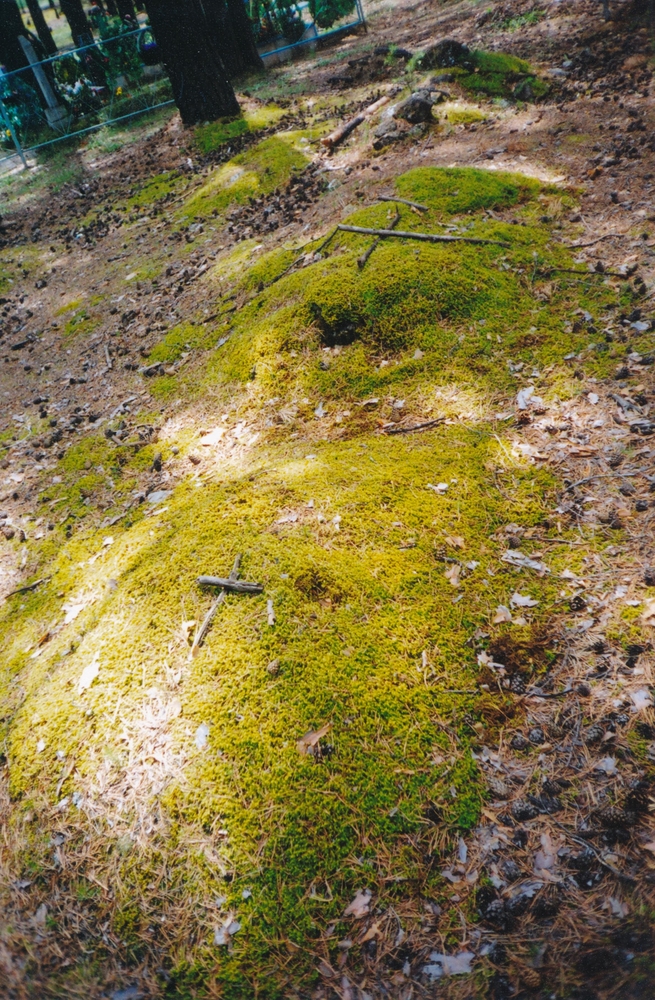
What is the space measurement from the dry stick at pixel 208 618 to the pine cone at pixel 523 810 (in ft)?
4.94

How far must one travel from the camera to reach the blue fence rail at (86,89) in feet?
52.6

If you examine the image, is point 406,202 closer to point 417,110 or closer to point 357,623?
point 417,110

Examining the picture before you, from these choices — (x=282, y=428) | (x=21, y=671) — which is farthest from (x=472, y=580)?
(x=21, y=671)

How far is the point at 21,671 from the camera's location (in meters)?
3.12

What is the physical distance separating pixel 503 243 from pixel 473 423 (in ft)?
7.15

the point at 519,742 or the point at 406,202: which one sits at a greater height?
the point at 406,202

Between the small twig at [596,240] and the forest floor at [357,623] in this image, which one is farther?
the small twig at [596,240]

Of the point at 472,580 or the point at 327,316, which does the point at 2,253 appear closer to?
the point at 327,316

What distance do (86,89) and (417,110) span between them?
1384cm

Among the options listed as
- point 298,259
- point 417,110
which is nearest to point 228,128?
point 417,110

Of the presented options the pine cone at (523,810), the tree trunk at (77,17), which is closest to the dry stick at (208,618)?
the pine cone at (523,810)

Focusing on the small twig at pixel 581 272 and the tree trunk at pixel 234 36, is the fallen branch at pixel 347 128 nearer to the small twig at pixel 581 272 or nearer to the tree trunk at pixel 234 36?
the small twig at pixel 581 272

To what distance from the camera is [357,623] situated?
103 inches

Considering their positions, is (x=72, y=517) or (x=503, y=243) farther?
(x=503, y=243)
